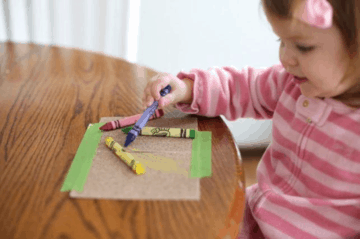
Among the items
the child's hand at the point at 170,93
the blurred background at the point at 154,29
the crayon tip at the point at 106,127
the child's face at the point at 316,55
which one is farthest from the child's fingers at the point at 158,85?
the blurred background at the point at 154,29

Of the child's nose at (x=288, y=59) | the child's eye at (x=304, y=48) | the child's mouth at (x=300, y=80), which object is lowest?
the child's mouth at (x=300, y=80)

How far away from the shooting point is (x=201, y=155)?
0.54 m

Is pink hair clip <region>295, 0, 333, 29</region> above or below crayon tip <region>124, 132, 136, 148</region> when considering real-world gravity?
above

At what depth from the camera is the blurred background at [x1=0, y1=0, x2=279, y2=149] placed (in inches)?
55.2

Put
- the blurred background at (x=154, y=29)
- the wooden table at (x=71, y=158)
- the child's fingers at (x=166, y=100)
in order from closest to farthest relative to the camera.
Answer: the wooden table at (x=71, y=158)
the child's fingers at (x=166, y=100)
the blurred background at (x=154, y=29)

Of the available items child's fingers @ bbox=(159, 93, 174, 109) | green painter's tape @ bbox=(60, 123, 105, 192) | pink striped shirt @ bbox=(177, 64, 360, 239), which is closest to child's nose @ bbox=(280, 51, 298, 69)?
pink striped shirt @ bbox=(177, 64, 360, 239)

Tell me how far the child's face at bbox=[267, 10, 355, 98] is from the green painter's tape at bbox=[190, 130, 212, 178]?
175 millimetres

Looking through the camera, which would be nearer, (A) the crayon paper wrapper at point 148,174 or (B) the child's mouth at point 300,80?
(A) the crayon paper wrapper at point 148,174

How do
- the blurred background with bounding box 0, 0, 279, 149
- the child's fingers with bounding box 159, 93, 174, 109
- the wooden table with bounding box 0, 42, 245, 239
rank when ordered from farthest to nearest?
the blurred background with bounding box 0, 0, 279, 149 < the child's fingers with bounding box 159, 93, 174, 109 < the wooden table with bounding box 0, 42, 245, 239

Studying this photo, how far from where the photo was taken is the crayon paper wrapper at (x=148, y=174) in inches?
18.0

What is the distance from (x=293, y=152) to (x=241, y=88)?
0.16 m

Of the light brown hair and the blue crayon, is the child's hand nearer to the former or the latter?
the blue crayon

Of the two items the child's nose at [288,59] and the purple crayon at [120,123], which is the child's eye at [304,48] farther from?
the purple crayon at [120,123]

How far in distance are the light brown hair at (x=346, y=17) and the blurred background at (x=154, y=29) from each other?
90cm
